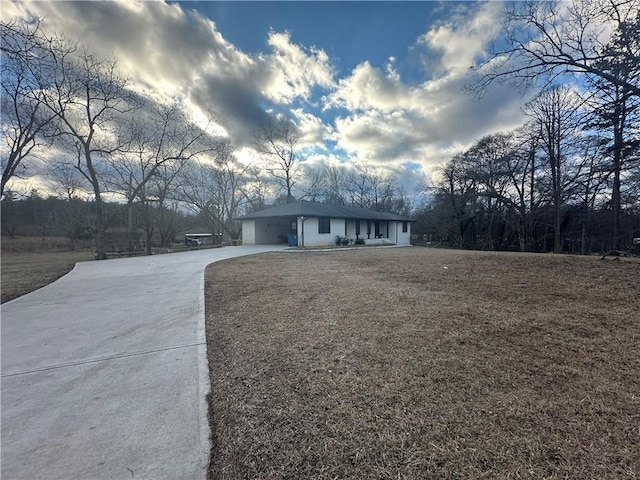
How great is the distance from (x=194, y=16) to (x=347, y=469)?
40.4 feet

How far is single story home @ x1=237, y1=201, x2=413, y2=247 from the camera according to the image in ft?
65.9

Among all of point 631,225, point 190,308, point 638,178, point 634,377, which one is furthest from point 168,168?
point 631,225

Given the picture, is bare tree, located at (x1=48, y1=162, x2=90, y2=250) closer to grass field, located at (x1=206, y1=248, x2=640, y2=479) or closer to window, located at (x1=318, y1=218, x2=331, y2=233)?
window, located at (x1=318, y1=218, x2=331, y2=233)

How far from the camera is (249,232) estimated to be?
22781 mm

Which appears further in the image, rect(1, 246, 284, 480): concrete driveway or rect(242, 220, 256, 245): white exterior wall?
rect(242, 220, 256, 245): white exterior wall

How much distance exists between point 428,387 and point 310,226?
18201mm

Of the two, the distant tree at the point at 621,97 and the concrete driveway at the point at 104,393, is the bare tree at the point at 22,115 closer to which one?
the concrete driveway at the point at 104,393

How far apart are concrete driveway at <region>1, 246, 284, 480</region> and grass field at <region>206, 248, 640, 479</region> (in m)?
0.26

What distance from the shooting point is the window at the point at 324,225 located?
68.3 feet

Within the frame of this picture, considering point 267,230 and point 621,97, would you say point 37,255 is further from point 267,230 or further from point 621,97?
point 621,97

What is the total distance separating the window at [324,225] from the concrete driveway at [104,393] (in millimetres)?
16267

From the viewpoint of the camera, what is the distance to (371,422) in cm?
186

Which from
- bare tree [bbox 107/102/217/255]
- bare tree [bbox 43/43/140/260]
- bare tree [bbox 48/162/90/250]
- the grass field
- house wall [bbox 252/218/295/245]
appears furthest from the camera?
bare tree [bbox 48/162/90/250]

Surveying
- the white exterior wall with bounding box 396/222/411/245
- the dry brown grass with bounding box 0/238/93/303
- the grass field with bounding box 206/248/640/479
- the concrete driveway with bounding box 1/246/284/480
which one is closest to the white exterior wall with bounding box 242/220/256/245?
the dry brown grass with bounding box 0/238/93/303
